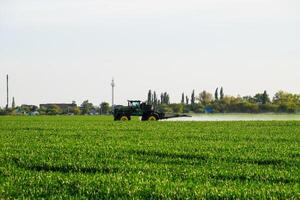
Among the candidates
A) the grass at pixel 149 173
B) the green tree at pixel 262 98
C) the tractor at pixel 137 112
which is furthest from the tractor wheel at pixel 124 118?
the green tree at pixel 262 98

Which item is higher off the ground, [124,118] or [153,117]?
[153,117]

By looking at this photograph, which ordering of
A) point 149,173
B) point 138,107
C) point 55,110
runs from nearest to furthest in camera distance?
point 149,173 < point 138,107 < point 55,110

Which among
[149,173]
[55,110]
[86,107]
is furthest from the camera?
[86,107]

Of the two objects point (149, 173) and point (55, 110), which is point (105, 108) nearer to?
point (55, 110)

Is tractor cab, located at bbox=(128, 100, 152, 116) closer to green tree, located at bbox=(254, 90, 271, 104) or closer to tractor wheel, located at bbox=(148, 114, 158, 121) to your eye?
tractor wheel, located at bbox=(148, 114, 158, 121)

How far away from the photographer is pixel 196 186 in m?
10.9

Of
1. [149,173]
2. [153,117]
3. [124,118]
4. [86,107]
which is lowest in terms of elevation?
[149,173]

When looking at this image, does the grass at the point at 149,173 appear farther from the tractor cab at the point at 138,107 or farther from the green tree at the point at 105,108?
the green tree at the point at 105,108

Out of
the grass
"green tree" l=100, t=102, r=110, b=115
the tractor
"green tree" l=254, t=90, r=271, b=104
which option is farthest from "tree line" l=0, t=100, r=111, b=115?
the grass

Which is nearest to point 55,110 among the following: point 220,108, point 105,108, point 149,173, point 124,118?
point 105,108

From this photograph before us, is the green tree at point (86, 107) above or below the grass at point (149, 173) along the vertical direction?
above

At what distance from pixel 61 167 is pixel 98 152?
3.87 m

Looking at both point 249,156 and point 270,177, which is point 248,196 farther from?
point 249,156

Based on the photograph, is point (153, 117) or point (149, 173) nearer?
point (149, 173)
